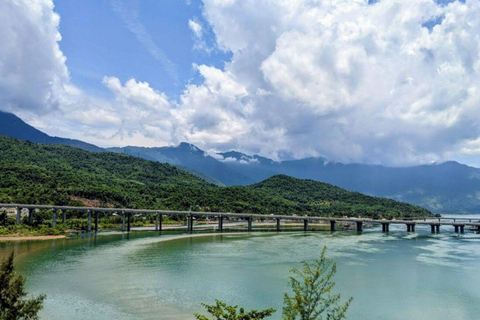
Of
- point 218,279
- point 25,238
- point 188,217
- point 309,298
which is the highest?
point 309,298

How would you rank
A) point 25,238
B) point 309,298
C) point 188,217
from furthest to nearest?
1. point 188,217
2. point 25,238
3. point 309,298

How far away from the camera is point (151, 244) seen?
81375mm

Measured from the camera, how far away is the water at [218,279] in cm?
3491

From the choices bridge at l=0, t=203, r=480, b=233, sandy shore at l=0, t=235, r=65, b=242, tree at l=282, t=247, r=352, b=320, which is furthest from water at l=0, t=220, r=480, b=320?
bridge at l=0, t=203, r=480, b=233

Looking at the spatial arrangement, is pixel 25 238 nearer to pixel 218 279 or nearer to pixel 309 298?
pixel 218 279

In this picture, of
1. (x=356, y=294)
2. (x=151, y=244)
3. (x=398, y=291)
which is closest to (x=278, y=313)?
(x=356, y=294)

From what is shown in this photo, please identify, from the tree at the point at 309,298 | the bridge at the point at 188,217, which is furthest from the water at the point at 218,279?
the bridge at the point at 188,217

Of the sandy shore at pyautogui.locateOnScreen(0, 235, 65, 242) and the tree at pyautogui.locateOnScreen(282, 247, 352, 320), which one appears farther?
the sandy shore at pyautogui.locateOnScreen(0, 235, 65, 242)

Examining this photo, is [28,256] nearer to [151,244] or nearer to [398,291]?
[151,244]

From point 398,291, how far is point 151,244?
53771mm

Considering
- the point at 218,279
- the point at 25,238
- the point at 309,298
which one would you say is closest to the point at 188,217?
the point at 25,238

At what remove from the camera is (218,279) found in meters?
47.1

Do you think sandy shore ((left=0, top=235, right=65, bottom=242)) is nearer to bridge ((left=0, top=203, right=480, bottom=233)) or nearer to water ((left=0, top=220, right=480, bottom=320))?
water ((left=0, top=220, right=480, bottom=320))

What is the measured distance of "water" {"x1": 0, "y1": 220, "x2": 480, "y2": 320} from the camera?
3491 centimetres
